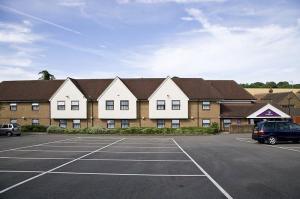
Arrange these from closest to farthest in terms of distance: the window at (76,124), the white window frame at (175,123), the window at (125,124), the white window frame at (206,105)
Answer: the white window frame at (175,123), the white window frame at (206,105), the window at (125,124), the window at (76,124)

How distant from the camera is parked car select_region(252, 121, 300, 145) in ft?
88.7

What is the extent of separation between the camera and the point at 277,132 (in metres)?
27.1

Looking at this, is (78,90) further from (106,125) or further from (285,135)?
(285,135)

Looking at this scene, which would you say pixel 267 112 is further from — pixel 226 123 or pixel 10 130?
pixel 10 130

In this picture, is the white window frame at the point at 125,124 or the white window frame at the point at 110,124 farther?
the white window frame at the point at 110,124

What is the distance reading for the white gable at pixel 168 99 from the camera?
158 ft

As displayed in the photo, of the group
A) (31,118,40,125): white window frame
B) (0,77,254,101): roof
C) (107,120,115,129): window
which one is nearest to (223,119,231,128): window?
(0,77,254,101): roof

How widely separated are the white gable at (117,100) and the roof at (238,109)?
12.4 m

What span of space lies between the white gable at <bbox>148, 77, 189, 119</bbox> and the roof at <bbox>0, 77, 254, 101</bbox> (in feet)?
4.25

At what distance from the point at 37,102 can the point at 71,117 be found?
18.9 feet

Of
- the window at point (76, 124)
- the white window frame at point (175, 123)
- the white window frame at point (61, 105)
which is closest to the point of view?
the white window frame at point (175, 123)

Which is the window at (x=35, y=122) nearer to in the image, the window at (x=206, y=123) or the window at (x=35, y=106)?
the window at (x=35, y=106)

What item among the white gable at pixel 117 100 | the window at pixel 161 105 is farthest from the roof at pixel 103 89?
the window at pixel 161 105

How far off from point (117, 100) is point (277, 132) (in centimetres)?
2592
